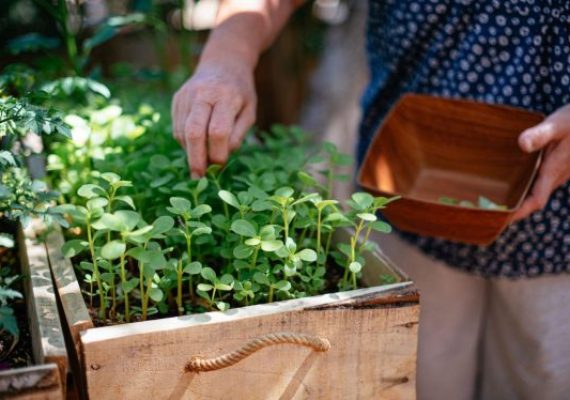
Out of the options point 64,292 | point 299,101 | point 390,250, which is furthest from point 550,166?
point 299,101

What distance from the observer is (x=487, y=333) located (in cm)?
152

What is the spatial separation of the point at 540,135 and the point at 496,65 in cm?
23

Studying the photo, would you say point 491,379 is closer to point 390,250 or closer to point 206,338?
point 390,250

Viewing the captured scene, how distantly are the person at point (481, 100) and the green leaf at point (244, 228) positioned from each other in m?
0.21

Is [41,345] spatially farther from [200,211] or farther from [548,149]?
[548,149]

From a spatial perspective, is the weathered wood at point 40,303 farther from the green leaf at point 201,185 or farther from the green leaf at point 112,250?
the green leaf at point 201,185

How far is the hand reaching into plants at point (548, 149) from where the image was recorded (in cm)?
102

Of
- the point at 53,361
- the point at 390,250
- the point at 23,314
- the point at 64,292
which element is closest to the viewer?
the point at 53,361

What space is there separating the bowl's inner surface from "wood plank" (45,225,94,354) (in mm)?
537

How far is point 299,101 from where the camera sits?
362cm

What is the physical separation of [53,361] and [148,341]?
4.4 inches

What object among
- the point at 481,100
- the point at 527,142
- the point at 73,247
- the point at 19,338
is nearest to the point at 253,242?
the point at 73,247

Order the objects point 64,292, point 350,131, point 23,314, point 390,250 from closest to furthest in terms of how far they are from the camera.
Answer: point 64,292, point 23,314, point 390,250, point 350,131

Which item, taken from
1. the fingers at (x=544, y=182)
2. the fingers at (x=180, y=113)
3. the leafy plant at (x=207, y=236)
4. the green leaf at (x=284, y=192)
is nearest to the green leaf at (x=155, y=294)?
the leafy plant at (x=207, y=236)
